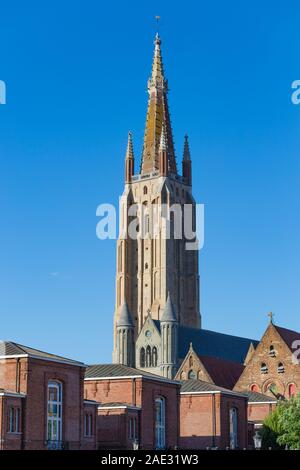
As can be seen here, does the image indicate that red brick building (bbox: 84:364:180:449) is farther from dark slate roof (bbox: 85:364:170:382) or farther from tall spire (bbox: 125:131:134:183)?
tall spire (bbox: 125:131:134:183)

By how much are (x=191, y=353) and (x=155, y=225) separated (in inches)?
2363

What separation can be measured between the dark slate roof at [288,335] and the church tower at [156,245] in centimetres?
5825

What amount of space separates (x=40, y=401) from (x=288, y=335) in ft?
156

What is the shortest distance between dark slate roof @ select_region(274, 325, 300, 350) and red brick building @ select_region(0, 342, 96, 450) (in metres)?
39.4

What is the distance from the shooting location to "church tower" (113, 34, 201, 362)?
165 metres

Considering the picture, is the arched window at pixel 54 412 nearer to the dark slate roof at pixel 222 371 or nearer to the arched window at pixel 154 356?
the dark slate roof at pixel 222 371

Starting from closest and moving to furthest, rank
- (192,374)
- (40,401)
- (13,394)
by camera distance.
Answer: (13,394) → (40,401) → (192,374)

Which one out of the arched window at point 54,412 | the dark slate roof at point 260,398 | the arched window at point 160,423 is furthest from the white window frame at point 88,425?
the dark slate roof at point 260,398

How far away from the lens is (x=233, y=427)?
269 feet

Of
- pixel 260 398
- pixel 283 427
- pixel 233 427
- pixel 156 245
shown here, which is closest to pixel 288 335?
pixel 260 398

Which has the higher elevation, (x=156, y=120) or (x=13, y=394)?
(x=156, y=120)

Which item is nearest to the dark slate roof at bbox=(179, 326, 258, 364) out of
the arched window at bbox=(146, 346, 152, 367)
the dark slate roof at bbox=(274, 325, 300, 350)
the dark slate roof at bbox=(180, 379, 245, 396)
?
A: the arched window at bbox=(146, 346, 152, 367)

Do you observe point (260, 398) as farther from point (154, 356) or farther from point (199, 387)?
point (154, 356)

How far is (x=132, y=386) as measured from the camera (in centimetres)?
7094
